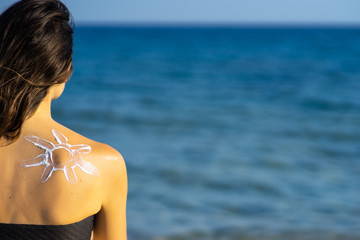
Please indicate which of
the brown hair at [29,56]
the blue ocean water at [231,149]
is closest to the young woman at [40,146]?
the brown hair at [29,56]

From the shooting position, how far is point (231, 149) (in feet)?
25.2

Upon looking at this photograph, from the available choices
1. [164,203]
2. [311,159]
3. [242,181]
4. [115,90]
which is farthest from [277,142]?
[115,90]

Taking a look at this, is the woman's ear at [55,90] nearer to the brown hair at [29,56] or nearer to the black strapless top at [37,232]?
the brown hair at [29,56]

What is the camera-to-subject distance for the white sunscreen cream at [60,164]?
4.64 feet

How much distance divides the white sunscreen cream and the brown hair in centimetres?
9

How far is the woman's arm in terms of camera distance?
1493mm

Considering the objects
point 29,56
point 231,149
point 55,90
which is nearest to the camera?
point 29,56

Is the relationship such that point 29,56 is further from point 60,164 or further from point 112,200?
point 112,200

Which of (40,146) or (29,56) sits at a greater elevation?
(29,56)

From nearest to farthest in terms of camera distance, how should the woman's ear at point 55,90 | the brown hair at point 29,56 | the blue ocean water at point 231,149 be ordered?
the brown hair at point 29,56
the woman's ear at point 55,90
the blue ocean water at point 231,149

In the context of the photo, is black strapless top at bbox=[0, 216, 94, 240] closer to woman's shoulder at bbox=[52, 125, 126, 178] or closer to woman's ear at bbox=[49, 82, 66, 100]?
woman's shoulder at bbox=[52, 125, 126, 178]

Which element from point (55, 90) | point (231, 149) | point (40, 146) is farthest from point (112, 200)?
point (231, 149)

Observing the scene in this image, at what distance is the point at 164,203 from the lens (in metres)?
5.30

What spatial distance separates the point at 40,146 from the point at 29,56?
0.94ft
